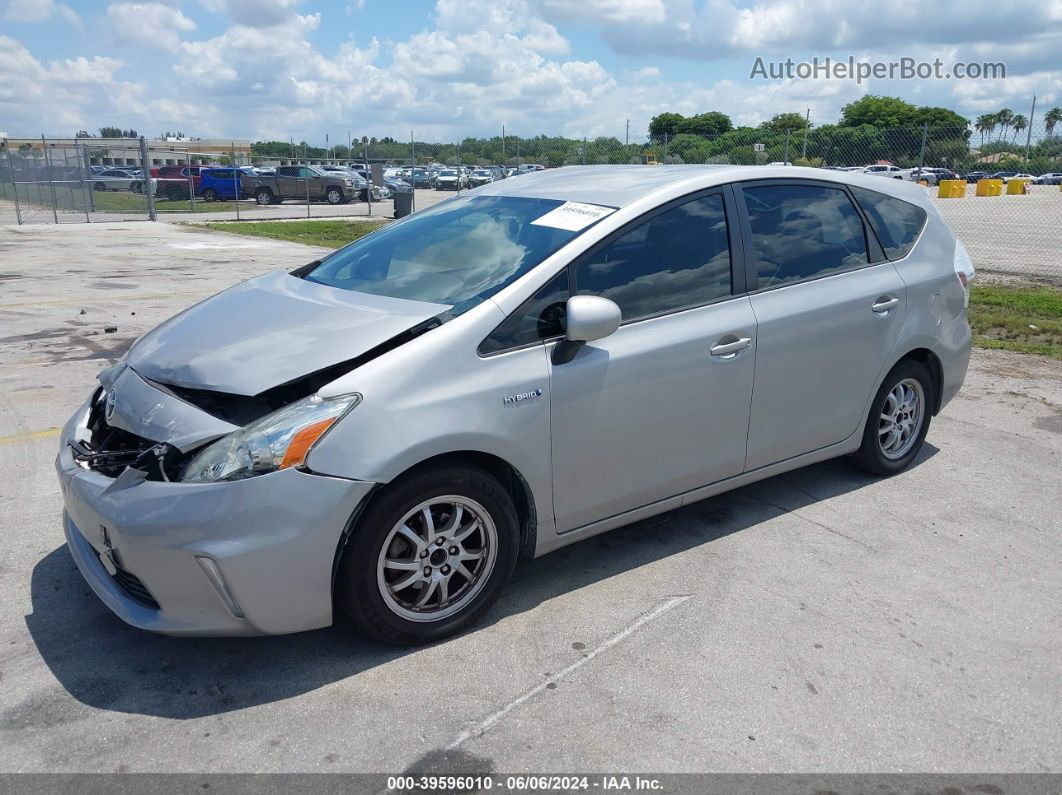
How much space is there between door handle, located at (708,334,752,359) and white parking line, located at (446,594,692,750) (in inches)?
42.1

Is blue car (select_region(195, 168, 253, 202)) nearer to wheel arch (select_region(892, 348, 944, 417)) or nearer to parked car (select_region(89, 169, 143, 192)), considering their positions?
parked car (select_region(89, 169, 143, 192))

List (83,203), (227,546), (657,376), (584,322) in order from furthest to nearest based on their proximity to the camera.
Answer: (83,203) < (657,376) < (584,322) < (227,546)

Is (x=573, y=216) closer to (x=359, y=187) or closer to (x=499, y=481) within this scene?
(x=499, y=481)

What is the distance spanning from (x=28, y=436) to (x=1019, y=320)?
9193mm

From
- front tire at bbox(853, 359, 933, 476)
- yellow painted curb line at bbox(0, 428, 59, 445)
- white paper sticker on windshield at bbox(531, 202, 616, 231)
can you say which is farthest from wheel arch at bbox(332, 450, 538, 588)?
yellow painted curb line at bbox(0, 428, 59, 445)

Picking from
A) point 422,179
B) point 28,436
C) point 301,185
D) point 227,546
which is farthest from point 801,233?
point 422,179

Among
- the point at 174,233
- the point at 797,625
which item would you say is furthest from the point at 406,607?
the point at 174,233

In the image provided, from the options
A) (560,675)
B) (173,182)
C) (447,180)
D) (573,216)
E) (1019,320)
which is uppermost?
(447,180)

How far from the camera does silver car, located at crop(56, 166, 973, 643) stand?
10.0ft

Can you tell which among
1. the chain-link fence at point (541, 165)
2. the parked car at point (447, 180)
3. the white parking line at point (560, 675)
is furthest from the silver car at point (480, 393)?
the parked car at point (447, 180)

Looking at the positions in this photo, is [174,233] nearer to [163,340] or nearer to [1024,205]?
[163,340]

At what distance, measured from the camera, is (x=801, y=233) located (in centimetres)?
461

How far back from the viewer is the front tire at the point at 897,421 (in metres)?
4.99

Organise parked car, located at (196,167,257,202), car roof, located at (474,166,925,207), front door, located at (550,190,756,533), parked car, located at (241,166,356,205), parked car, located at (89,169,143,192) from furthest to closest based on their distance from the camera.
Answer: parked car, located at (89,169,143,192), parked car, located at (196,167,257,202), parked car, located at (241,166,356,205), car roof, located at (474,166,925,207), front door, located at (550,190,756,533)
